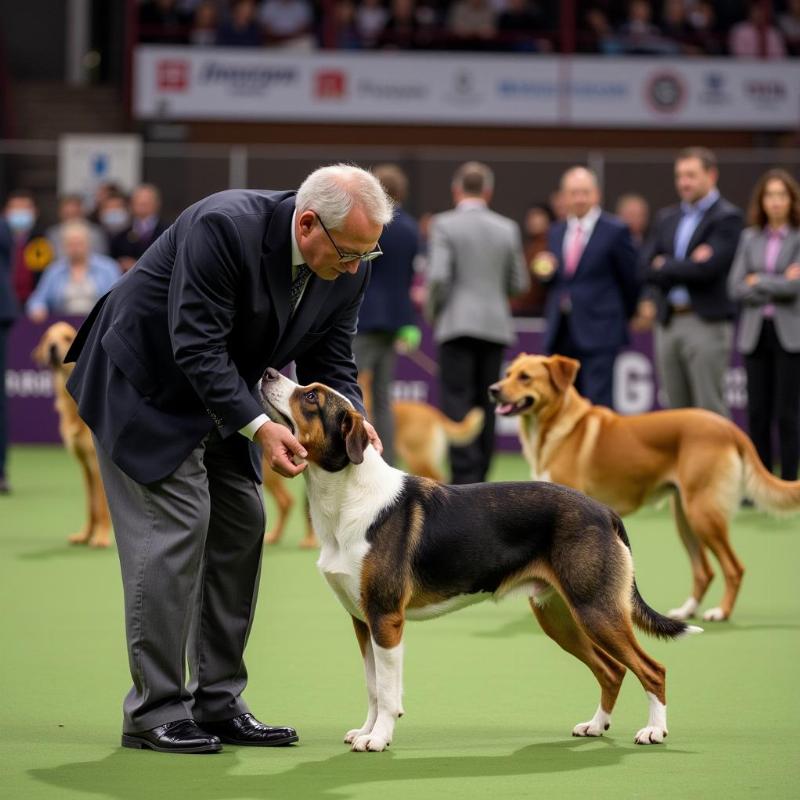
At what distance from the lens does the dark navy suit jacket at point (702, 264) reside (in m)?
10.3

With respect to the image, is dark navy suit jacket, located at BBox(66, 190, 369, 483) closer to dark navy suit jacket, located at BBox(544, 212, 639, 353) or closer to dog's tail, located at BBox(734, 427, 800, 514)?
dog's tail, located at BBox(734, 427, 800, 514)

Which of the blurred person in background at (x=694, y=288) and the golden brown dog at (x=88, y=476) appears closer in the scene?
the golden brown dog at (x=88, y=476)

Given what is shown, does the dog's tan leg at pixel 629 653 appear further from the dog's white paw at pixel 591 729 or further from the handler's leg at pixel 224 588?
the handler's leg at pixel 224 588

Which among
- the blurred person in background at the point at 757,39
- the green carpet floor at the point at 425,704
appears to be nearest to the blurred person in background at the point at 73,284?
the green carpet floor at the point at 425,704

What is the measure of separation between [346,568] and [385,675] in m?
0.35

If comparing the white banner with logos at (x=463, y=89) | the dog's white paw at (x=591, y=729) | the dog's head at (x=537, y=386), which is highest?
the white banner with logos at (x=463, y=89)

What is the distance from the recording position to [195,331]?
4547 millimetres

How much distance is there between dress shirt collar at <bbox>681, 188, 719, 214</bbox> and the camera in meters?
10.3

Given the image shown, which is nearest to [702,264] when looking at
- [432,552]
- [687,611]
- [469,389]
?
[469,389]

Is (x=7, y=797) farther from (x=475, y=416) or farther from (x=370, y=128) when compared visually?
(x=370, y=128)

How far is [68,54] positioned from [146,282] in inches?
851

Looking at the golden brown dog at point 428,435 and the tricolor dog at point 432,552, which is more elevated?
the tricolor dog at point 432,552

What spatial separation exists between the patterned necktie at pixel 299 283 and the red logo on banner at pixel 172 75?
1626cm

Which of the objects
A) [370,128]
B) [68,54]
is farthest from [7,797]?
A: [68,54]
